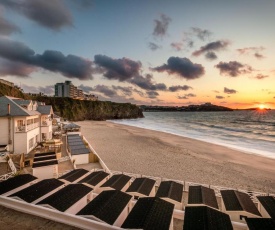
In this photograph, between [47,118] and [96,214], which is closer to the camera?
[96,214]

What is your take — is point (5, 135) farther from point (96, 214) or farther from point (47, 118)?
point (96, 214)

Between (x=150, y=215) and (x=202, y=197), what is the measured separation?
5.00 metres

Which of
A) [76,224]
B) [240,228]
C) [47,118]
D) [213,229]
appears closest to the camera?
[76,224]

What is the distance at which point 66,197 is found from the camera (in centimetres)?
982

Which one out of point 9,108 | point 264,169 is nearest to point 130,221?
point 9,108

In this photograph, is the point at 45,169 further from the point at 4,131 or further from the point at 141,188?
the point at 4,131

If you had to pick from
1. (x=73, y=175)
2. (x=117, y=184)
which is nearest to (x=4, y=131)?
(x=73, y=175)

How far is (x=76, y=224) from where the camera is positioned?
262 inches

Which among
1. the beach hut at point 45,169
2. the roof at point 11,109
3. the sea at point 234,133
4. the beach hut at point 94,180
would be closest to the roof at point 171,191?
the beach hut at point 94,180

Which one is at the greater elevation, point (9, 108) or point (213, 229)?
point (9, 108)

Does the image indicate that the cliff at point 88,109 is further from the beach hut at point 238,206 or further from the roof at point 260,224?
the roof at point 260,224

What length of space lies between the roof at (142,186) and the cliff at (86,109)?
228 feet

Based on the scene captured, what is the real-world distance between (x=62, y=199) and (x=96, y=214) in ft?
7.97

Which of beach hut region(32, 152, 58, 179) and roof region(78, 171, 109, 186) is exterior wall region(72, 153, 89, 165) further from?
roof region(78, 171, 109, 186)
